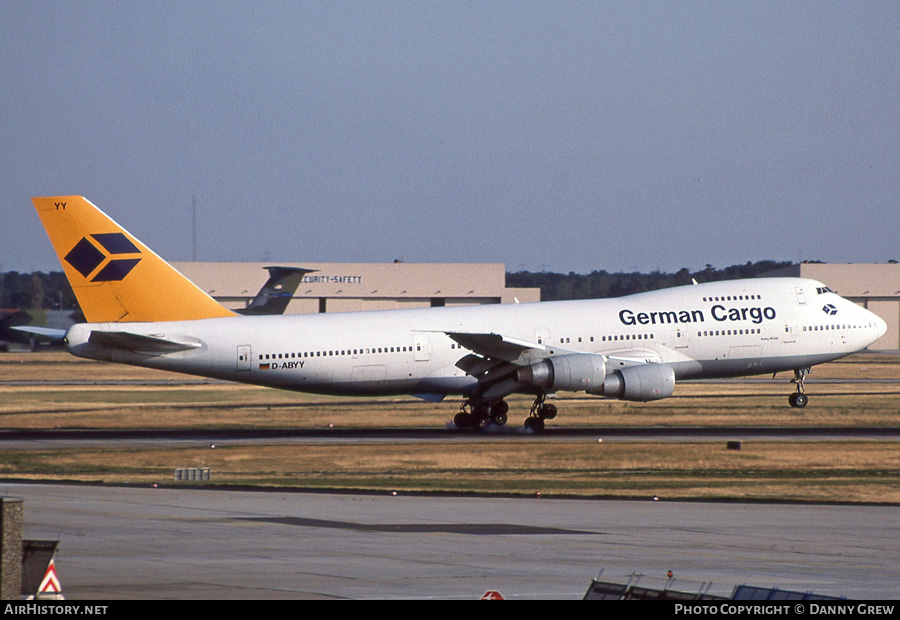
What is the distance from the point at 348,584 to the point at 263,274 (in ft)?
380

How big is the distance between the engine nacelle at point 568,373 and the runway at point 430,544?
16373 millimetres

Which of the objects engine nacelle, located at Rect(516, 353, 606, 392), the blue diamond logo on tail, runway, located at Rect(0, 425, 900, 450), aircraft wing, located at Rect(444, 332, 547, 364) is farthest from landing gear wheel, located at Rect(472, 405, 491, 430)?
the blue diamond logo on tail

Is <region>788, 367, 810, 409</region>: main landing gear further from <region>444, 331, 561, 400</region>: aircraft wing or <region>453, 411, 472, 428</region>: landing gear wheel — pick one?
<region>453, 411, 472, 428</region>: landing gear wheel

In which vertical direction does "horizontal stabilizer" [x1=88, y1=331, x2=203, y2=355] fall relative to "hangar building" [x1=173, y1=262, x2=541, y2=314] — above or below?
below

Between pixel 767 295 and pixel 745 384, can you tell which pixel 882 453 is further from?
pixel 745 384

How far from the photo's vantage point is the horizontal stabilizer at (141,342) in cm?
4219

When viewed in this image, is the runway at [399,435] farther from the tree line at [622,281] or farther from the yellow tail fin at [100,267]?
the tree line at [622,281]

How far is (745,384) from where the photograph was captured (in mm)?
Result: 76125

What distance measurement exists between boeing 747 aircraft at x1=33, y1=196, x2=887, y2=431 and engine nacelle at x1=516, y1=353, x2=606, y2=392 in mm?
50

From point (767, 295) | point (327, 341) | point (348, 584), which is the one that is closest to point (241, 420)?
point (327, 341)

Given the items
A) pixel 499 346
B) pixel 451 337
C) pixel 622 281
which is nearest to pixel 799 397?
pixel 499 346

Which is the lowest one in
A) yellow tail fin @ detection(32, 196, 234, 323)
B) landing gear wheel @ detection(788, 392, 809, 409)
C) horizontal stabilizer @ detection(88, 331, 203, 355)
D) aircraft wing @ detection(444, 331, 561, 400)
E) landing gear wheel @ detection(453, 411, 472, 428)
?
landing gear wheel @ detection(453, 411, 472, 428)

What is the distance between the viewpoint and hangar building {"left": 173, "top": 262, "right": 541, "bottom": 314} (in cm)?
13088

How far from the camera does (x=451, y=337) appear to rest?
4444 cm
